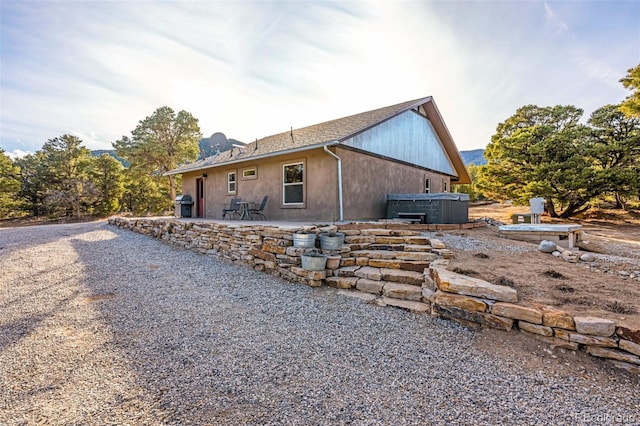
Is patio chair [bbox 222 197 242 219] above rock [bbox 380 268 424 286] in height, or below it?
above

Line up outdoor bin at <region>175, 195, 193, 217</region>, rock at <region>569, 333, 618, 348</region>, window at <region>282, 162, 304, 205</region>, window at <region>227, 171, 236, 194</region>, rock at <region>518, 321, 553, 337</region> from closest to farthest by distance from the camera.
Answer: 1. rock at <region>569, 333, 618, 348</region>
2. rock at <region>518, 321, 553, 337</region>
3. window at <region>282, 162, 304, 205</region>
4. window at <region>227, 171, 236, 194</region>
5. outdoor bin at <region>175, 195, 193, 217</region>

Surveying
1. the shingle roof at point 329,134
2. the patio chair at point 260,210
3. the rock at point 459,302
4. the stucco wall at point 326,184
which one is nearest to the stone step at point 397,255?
the rock at point 459,302

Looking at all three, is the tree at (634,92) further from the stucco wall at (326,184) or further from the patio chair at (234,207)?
the patio chair at (234,207)

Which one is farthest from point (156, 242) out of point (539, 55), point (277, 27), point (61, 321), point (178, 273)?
point (539, 55)

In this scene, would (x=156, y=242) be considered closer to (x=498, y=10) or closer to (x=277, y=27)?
(x=277, y=27)

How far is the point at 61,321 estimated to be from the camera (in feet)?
10.3

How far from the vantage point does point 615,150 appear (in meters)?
12.7

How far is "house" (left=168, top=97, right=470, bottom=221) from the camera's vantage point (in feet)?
26.3

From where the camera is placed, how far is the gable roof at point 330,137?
8066 mm

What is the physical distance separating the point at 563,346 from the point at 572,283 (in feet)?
4.60

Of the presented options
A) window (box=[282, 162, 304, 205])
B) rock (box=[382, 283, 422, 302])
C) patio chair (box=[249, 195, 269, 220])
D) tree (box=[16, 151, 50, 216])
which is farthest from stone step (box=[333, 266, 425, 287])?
tree (box=[16, 151, 50, 216])

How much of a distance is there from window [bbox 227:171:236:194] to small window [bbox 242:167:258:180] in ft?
2.24

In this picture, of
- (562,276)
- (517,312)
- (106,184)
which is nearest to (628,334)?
(517,312)

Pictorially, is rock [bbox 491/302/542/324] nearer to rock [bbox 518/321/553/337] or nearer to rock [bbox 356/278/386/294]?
rock [bbox 518/321/553/337]
